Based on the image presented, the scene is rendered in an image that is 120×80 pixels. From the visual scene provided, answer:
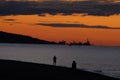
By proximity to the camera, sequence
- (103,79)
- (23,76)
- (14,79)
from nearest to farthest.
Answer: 1. (14,79)
2. (23,76)
3. (103,79)

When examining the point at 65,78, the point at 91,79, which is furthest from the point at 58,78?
the point at 91,79

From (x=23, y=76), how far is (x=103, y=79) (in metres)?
7.20

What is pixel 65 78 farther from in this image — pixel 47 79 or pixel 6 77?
pixel 6 77

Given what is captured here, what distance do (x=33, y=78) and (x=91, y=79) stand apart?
17.1 feet

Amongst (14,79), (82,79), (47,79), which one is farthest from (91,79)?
(14,79)

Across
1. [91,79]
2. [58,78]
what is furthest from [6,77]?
[91,79]

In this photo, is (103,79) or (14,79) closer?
(14,79)

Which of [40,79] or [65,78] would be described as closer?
[40,79]

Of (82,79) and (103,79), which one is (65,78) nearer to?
(82,79)

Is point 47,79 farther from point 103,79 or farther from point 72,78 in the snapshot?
point 103,79

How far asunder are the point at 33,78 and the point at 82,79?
4227 millimetres

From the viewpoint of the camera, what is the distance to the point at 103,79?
3612 centimetres

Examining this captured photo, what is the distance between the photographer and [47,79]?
31703mm

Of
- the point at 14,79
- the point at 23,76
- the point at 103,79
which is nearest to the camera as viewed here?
the point at 14,79
